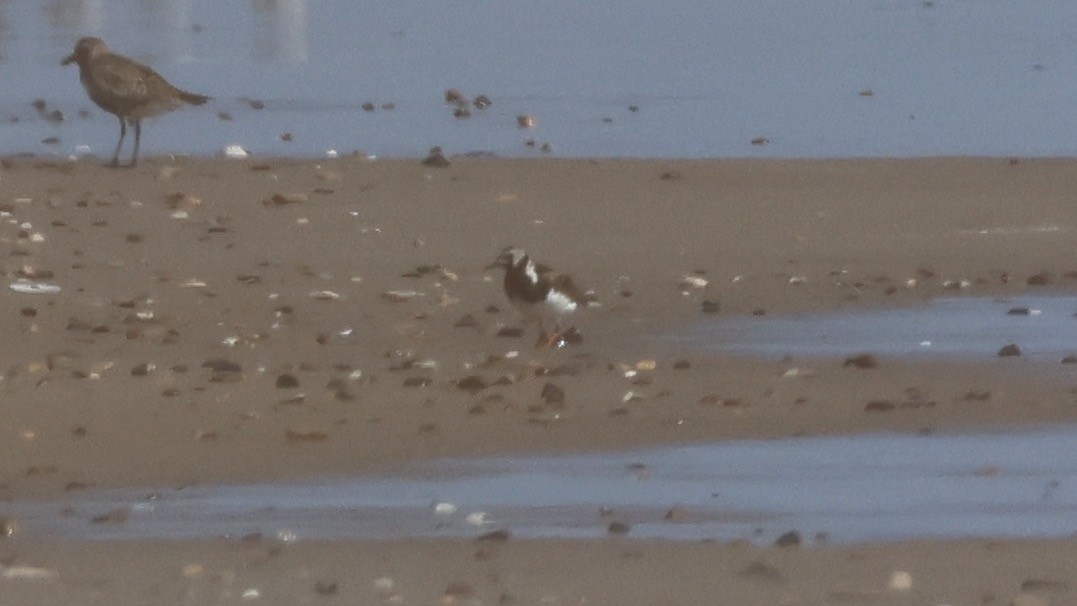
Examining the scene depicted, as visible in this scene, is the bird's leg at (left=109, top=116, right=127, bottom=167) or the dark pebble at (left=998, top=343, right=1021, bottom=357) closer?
the dark pebble at (left=998, top=343, right=1021, bottom=357)

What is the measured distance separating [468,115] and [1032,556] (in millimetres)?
11399

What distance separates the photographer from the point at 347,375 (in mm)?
8875

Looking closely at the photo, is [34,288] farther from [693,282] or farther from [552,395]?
[552,395]

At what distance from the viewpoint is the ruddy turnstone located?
9.48m

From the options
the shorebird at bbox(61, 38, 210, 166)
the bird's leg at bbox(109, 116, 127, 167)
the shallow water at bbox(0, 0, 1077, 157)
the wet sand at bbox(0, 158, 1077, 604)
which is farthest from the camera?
the shallow water at bbox(0, 0, 1077, 157)

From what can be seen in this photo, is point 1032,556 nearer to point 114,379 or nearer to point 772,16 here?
point 114,379

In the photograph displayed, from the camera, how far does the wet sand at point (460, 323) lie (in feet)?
20.6

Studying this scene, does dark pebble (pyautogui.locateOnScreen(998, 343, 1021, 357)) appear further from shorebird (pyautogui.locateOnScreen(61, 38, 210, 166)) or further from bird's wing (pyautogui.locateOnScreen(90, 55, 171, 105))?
bird's wing (pyautogui.locateOnScreen(90, 55, 171, 105))

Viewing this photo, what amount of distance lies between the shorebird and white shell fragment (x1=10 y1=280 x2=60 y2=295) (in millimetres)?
4700

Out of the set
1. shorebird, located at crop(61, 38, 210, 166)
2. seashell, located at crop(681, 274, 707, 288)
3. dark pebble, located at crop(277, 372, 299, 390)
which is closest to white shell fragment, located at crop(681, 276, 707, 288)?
seashell, located at crop(681, 274, 707, 288)

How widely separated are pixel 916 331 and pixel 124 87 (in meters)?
6.71

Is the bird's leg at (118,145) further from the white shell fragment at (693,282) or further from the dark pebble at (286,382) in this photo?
the dark pebble at (286,382)

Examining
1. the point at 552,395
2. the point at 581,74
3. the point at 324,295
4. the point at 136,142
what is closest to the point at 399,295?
the point at 324,295

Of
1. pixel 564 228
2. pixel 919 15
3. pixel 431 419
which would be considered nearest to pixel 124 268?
pixel 564 228
